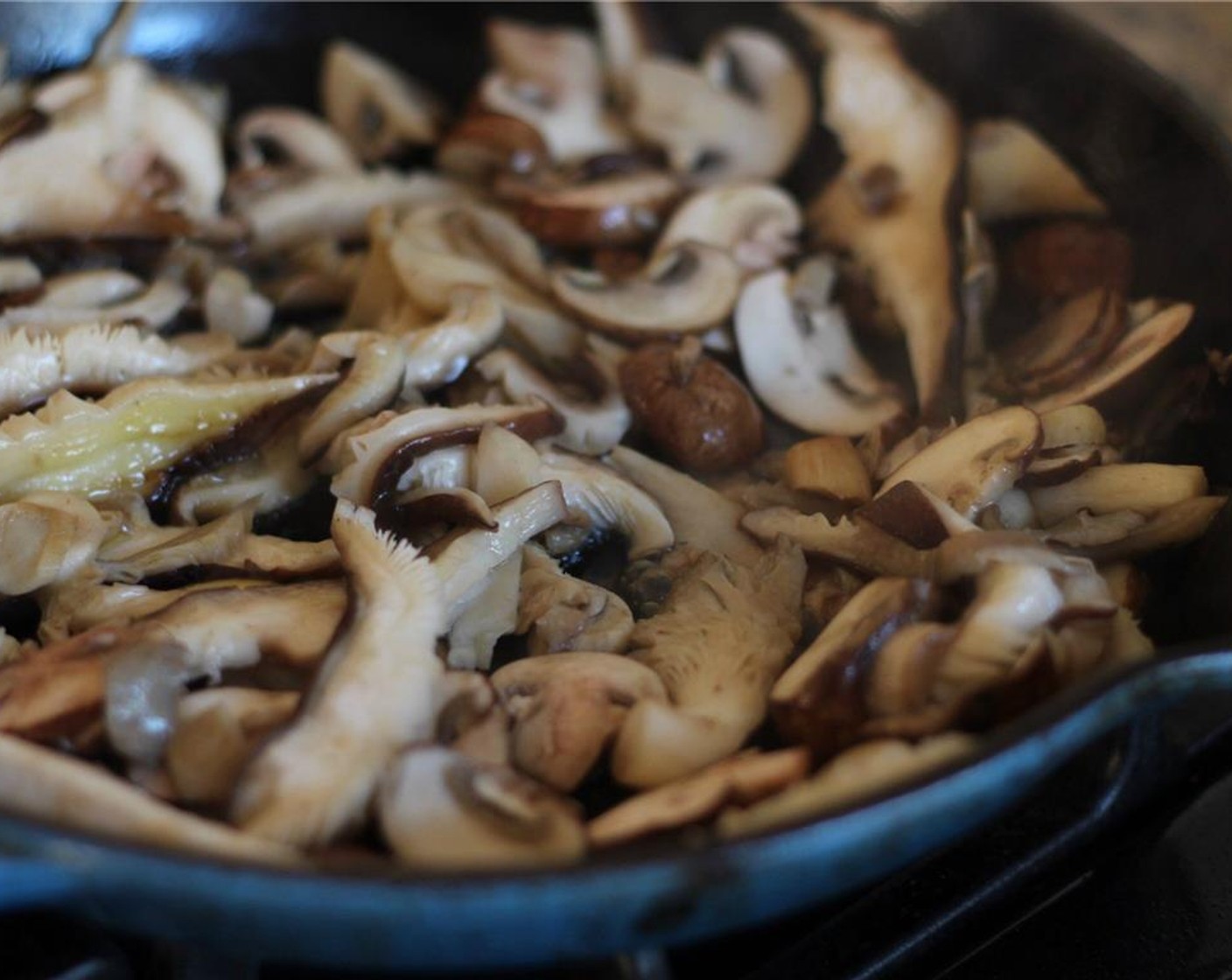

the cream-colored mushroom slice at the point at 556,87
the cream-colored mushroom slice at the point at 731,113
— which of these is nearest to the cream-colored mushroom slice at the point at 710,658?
the cream-colored mushroom slice at the point at 731,113

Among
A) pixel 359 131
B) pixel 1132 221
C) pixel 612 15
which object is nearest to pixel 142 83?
pixel 359 131

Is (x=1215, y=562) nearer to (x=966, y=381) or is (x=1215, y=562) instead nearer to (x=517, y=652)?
(x=966, y=381)

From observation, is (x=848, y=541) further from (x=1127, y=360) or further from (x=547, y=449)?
(x=1127, y=360)

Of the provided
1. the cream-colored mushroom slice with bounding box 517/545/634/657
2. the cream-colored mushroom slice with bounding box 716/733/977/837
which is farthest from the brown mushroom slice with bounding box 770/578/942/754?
the cream-colored mushroom slice with bounding box 517/545/634/657

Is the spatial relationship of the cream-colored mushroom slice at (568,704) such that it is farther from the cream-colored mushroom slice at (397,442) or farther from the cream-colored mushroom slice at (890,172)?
the cream-colored mushroom slice at (890,172)

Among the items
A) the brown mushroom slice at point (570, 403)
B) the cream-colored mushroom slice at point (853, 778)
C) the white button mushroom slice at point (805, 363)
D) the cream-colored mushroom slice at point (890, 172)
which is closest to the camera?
the cream-colored mushroom slice at point (853, 778)

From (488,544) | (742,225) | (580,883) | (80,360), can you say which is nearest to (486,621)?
(488,544)
